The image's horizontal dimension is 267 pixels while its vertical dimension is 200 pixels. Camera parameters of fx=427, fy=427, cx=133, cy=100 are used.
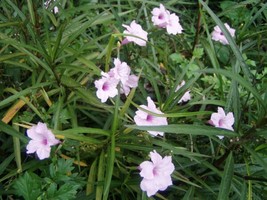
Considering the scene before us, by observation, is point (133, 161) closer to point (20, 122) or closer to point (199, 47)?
point (20, 122)

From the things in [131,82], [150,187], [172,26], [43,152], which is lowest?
[150,187]

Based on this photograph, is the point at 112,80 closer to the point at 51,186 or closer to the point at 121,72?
the point at 121,72

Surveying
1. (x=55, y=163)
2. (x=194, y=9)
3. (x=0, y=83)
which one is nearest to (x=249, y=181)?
(x=55, y=163)

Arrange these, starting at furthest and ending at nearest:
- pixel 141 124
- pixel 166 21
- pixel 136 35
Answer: pixel 166 21, pixel 136 35, pixel 141 124

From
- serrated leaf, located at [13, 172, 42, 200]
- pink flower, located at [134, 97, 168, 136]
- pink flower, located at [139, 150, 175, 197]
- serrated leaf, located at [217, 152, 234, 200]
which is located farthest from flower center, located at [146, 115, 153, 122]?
serrated leaf, located at [13, 172, 42, 200]

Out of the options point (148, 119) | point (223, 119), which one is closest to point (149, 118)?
point (148, 119)

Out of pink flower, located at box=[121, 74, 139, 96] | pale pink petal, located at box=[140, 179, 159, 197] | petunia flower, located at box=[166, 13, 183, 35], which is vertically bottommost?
pale pink petal, located at box=[140, 179, 159, 197]

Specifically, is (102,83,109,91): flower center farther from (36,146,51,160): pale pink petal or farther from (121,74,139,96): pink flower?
(36,146,51,160): pale pink petal
